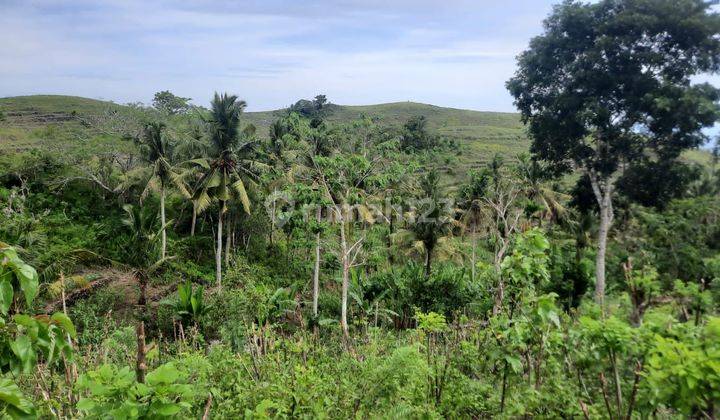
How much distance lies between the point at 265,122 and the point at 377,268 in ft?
198

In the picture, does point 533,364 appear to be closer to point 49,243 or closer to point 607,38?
point 607,38

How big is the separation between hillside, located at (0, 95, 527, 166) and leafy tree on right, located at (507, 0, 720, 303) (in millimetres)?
11283

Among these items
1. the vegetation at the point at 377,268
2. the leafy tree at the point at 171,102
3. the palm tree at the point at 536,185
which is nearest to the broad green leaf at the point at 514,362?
the vegetation at the point at 377,268

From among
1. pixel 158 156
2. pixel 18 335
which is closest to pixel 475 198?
pixel 158 156

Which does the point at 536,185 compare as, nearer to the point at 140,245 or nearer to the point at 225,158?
the point at 225,158

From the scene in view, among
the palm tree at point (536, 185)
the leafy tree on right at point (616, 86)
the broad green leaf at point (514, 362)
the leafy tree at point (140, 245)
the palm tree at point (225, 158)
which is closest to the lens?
the broad green leaf at point (514, 362)

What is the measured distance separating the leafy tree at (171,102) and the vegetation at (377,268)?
0.18 m

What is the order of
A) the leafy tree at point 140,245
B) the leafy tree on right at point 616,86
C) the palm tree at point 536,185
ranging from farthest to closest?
the palm tree at point 536,185 → the leafy tree at point 140,245 → the leafy tree on right at point 616,86

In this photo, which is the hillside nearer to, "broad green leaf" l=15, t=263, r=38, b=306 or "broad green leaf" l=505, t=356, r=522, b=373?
"broad green leaf" l=505, t=356, r=522, b=373

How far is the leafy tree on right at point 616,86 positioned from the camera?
14.5 m

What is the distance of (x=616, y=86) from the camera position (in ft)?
51.2

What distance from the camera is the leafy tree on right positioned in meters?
14.5

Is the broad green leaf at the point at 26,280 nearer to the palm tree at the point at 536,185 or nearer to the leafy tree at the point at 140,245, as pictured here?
the leafy tree at the point at 140,245

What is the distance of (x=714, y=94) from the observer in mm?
14469
